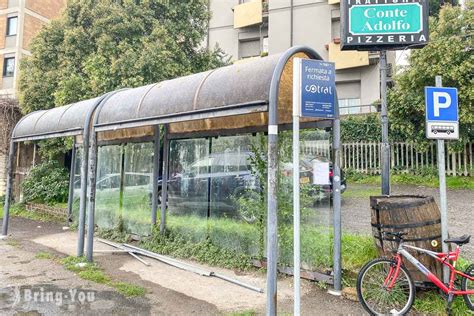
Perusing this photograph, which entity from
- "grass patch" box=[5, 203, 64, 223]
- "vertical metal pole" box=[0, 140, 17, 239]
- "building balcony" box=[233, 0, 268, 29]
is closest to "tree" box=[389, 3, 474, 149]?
"building balcony" box=[233, 0, 268, 29]

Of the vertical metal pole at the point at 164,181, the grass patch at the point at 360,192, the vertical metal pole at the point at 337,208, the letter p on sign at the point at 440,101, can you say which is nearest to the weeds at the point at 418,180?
the grass patch at the point at 360,192

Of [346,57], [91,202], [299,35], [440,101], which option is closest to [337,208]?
[440,101]

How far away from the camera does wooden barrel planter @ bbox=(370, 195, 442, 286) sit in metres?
4.29

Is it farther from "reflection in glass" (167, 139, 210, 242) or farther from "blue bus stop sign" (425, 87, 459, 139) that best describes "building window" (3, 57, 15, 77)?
"blue bus stop sign" (425, 87, 459, 139)

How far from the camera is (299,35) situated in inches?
804

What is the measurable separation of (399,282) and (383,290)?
0.21 metres

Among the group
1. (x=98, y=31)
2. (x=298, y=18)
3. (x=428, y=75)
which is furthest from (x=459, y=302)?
(x=298, y=18)

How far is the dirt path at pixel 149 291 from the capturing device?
4.46 meters

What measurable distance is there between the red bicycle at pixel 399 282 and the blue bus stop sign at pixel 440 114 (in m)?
1.22

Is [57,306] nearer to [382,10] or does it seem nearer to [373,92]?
[382,10]

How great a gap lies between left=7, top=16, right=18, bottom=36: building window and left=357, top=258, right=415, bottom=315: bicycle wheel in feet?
89.8

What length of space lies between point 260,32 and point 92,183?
1792 cm

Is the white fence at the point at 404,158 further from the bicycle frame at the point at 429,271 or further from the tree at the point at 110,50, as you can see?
the bicycle frame at the point at 429,271

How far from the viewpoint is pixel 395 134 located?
46.6 ft
